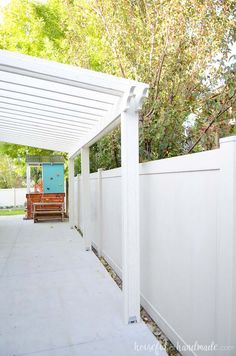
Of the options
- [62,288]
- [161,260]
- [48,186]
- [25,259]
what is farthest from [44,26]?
[161,260]

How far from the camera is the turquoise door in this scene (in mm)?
13578

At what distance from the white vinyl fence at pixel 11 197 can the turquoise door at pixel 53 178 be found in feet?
23.2

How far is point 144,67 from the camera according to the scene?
204 inches

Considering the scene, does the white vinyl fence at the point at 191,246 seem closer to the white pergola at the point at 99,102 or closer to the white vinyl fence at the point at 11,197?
the white pergola at the point at 99,102

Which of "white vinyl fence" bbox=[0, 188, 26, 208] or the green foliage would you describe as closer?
the green foliage

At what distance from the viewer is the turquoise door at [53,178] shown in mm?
13578

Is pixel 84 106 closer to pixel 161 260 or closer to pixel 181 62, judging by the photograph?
pixel 181 62

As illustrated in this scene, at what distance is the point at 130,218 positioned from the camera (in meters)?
3.44

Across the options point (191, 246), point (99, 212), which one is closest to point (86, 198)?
point (99, 212)

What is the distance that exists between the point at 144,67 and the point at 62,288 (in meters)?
3.74

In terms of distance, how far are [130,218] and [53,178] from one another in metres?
10.7

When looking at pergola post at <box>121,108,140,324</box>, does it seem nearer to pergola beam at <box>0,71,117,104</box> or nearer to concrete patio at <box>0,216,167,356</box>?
concrete patio at <box>0,216,167,356</box>

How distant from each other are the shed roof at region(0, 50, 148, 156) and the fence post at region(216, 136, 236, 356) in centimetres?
153

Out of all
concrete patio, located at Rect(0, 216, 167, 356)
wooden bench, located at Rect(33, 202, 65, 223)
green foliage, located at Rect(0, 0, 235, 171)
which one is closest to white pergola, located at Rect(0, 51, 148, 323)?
concrete patio, located at Rect(0, 216, 167, 356)
